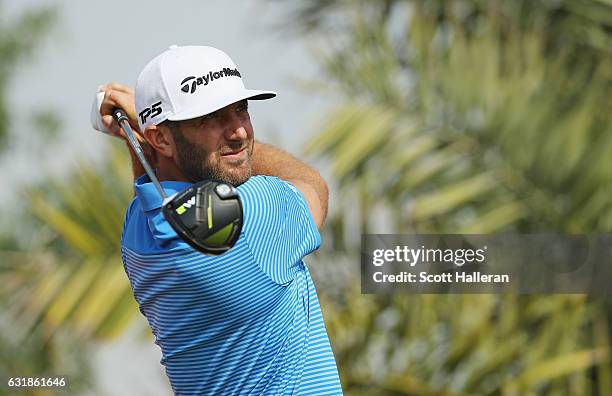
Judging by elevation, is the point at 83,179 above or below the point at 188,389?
above

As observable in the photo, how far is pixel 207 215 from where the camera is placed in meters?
2.88

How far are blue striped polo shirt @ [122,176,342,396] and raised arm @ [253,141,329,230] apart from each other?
0.12m

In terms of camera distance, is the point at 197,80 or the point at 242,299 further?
the point at 197,80

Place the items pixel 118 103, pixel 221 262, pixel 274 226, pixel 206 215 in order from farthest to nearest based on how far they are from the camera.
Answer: pixel 118 103 < pixel 274 226 < pixel 221 262 < pixel 206 215

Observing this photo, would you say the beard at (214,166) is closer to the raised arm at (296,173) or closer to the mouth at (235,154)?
the mouth at (235,154)

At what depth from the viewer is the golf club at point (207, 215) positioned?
2.88 meters

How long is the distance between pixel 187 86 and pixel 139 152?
8.1 inches

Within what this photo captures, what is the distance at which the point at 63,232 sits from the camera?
8039 mm

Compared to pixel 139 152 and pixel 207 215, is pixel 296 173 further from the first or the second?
pixel 207 215

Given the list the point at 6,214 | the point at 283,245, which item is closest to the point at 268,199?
the point at 283,245

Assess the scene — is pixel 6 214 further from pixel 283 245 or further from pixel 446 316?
pixel 283 245

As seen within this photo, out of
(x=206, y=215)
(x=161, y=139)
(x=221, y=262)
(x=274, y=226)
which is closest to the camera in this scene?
(x=206, y=215)

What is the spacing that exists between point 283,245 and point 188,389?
459 mm

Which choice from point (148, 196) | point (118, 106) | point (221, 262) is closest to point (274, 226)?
point (221, 262)
